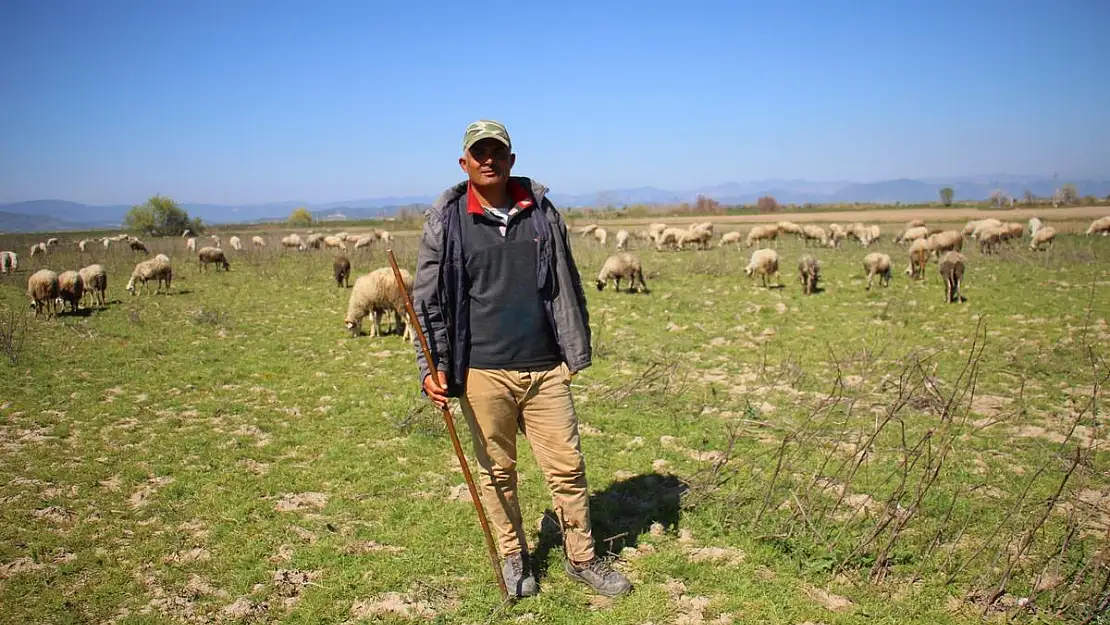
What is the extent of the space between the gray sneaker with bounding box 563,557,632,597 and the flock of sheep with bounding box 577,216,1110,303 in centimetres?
1417

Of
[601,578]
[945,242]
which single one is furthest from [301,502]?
[945,242]

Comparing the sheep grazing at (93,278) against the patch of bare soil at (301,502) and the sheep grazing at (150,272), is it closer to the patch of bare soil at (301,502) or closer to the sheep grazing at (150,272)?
the sheep grazing at (150,272)

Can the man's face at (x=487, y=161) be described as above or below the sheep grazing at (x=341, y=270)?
above

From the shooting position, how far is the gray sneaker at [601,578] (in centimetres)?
399

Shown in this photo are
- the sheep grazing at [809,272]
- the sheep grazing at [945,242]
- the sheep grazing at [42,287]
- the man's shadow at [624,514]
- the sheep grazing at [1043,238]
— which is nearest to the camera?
the man's shadow at [624,514]

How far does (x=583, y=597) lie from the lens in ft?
13.1

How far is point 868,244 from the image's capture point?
32.6 m

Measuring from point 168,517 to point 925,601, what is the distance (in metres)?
5.98

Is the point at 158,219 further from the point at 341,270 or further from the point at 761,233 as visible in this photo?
the point at 761,233

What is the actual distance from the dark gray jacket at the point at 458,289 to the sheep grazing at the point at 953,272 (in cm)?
1439

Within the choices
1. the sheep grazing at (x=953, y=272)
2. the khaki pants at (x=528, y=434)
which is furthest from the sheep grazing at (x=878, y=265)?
the khaki pants at (x=528, y=434)

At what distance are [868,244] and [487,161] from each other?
33.8 meters

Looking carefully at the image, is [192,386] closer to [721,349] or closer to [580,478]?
[580,478]

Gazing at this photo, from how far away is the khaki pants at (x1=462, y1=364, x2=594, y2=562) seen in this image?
Result: 12.5 feet
